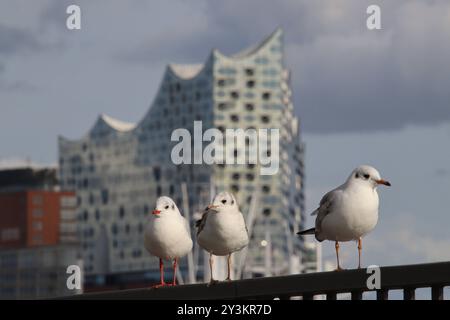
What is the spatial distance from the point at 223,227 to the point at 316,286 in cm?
301

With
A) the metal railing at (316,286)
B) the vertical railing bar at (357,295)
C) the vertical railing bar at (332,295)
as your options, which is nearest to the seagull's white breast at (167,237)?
the metal railing at (316,286)

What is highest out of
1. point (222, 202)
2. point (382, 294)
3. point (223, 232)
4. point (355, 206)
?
point (222, 202)

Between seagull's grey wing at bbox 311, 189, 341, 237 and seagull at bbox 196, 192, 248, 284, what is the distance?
108 cm

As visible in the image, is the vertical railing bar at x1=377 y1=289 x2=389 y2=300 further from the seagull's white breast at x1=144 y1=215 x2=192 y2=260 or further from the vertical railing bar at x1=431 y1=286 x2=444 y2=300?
the seagull's white breast at x1=144 y1=215 x2=192 y2=260

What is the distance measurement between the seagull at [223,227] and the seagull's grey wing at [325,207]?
3.53 feet

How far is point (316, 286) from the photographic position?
16.6m

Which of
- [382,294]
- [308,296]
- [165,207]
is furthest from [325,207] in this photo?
[165,207]

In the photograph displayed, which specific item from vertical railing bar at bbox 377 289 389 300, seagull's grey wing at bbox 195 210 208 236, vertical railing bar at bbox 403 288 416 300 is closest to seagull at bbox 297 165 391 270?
vertical railing bar at bbox 377 289 389 300

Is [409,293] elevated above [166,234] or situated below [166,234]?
below

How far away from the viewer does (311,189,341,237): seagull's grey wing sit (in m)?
18.3

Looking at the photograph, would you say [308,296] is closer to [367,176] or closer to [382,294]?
[382,294]
